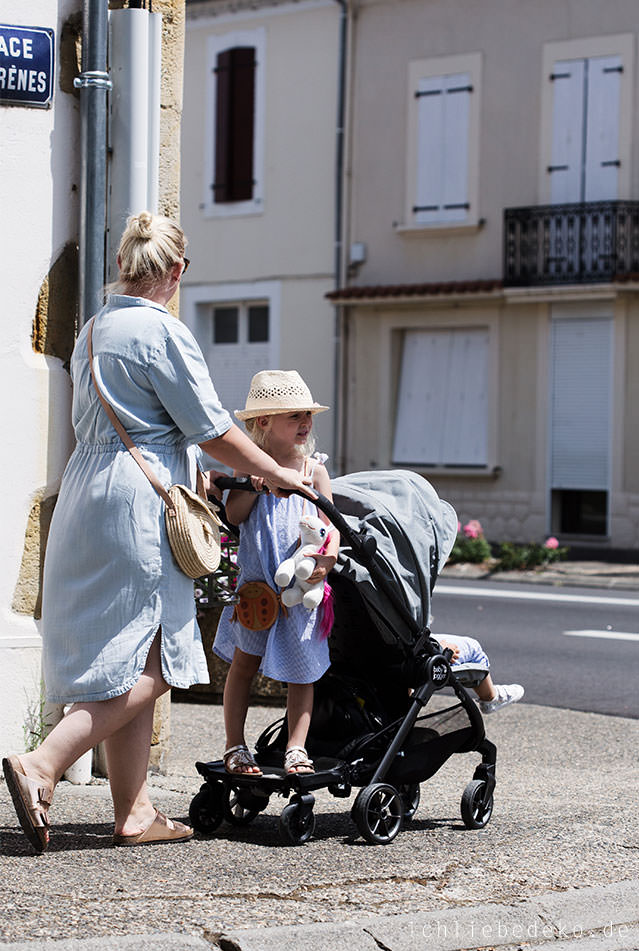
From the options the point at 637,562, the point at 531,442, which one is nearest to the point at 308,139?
the point at 531,442

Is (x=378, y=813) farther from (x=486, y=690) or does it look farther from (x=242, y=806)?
(x=486, y=690)

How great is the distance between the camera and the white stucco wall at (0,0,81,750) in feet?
18.7

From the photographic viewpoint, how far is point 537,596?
15922 mm

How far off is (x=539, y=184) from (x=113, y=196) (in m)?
17.2

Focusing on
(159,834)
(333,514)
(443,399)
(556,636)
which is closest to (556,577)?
(443,399)

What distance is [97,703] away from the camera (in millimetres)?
4449

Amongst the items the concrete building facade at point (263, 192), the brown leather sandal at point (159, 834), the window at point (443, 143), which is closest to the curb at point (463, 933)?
the brown leather sandal at point (159, 834)

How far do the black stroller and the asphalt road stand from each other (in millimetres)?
3527

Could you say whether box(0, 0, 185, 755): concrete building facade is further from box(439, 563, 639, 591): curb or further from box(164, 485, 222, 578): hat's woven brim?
box(439, 563, 639, 591): curb

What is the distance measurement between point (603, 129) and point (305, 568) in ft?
60.1

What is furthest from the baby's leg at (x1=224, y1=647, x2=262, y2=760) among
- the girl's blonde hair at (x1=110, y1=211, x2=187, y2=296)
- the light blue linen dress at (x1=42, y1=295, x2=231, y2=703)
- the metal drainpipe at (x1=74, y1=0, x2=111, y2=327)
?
the metal drainpipe at (x1=74, y1=0, x2=111, y2=327)

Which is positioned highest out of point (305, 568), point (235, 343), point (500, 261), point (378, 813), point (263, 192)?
point (263, 192)

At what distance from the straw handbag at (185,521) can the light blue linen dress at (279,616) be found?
1.42 ft

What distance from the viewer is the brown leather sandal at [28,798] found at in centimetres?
428
